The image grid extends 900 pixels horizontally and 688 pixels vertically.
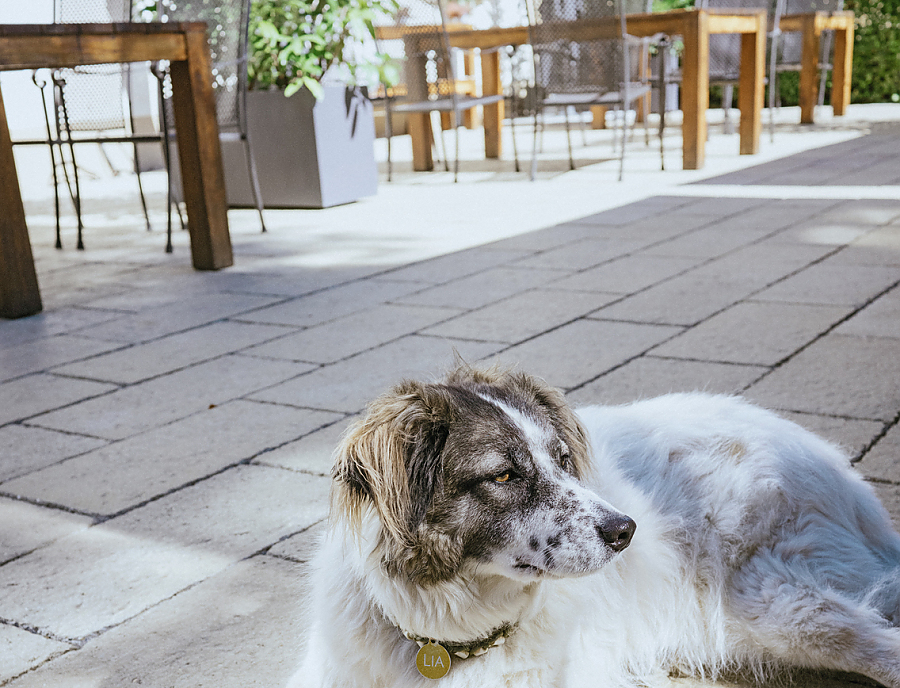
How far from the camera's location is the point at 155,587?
6.83ft

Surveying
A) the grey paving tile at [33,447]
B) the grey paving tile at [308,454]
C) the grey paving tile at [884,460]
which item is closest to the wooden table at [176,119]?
the grey paving tile at [33,447]

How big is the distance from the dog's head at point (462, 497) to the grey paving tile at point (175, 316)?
9.47 ft

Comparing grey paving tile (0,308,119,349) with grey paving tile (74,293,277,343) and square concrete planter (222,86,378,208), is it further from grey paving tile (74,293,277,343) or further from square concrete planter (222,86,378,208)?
square concrete planter (222,86,378,208)

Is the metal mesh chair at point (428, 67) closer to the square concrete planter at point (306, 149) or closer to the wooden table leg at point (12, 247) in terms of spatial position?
the square concrete planter at point (306, 149)

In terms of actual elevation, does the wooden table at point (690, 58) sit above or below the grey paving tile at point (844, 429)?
above

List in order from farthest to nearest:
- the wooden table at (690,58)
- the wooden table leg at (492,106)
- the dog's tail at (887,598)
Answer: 1. the wooden table leg at (492,106)
2. the wooden table at (690,58)
3. the dog's tail at (887,598)

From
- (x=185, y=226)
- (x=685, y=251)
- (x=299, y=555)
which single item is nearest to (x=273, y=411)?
(x=299, y=555)

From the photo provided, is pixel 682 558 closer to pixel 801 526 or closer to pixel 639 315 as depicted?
pixel 801 526

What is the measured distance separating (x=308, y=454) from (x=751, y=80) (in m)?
7.18

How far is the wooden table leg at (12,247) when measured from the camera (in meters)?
4.34

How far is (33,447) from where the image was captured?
2.92 m

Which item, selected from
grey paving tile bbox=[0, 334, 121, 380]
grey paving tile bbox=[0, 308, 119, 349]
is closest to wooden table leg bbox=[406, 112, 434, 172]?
grey paving tile bbox=[0, 308, 119, 349]

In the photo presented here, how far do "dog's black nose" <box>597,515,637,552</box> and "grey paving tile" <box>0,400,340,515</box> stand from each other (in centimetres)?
151

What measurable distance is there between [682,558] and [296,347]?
2342mm
